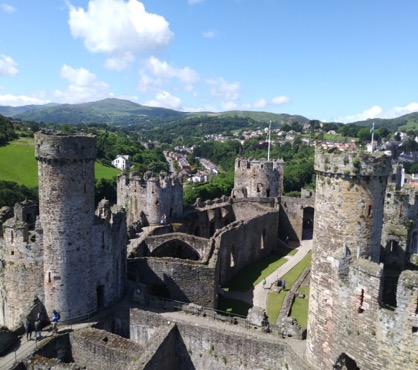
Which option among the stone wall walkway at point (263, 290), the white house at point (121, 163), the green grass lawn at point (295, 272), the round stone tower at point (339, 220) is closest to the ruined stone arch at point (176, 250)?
the stone wall walkway at point (263, 290)

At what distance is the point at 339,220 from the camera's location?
53.6 feet

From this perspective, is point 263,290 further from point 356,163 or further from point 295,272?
point 356,163

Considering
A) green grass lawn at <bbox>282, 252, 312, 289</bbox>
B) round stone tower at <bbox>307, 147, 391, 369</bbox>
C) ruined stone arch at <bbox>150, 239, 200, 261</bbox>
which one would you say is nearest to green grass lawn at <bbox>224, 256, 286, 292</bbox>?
green grass lawn at <bbox>282, 252, 312, 289</bbox>

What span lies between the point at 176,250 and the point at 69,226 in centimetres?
1331

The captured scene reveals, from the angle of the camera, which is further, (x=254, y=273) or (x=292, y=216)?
(x=292, y=216)

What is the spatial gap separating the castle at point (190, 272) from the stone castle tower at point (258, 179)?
1344 centimetres

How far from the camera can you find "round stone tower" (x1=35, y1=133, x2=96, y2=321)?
21.9m

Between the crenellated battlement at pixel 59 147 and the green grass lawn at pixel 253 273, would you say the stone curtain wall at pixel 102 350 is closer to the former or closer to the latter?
the crenellated battlement at pixel 59 147

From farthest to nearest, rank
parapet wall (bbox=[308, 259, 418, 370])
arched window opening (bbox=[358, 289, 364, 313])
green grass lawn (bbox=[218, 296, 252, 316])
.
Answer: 1. green grass lawn (bbox=[218, 296, 252, 316])
2. arched window opening (bbox=[358, 289, 364, 313])
3. parapet wall (bbox=[308, 259, 418, 370])

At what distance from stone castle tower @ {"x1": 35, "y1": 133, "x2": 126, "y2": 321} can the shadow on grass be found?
13.5m

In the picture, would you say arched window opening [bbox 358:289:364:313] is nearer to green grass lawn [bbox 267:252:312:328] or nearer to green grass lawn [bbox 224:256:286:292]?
green grass lawn [bbox 267:252:312:328]

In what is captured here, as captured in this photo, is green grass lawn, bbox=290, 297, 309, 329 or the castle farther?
green grass lawn, bbox=290, 297, 309, 329

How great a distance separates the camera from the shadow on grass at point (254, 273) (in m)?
34.6

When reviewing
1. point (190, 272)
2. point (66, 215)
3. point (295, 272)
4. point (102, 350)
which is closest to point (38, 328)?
point (102, 350)
